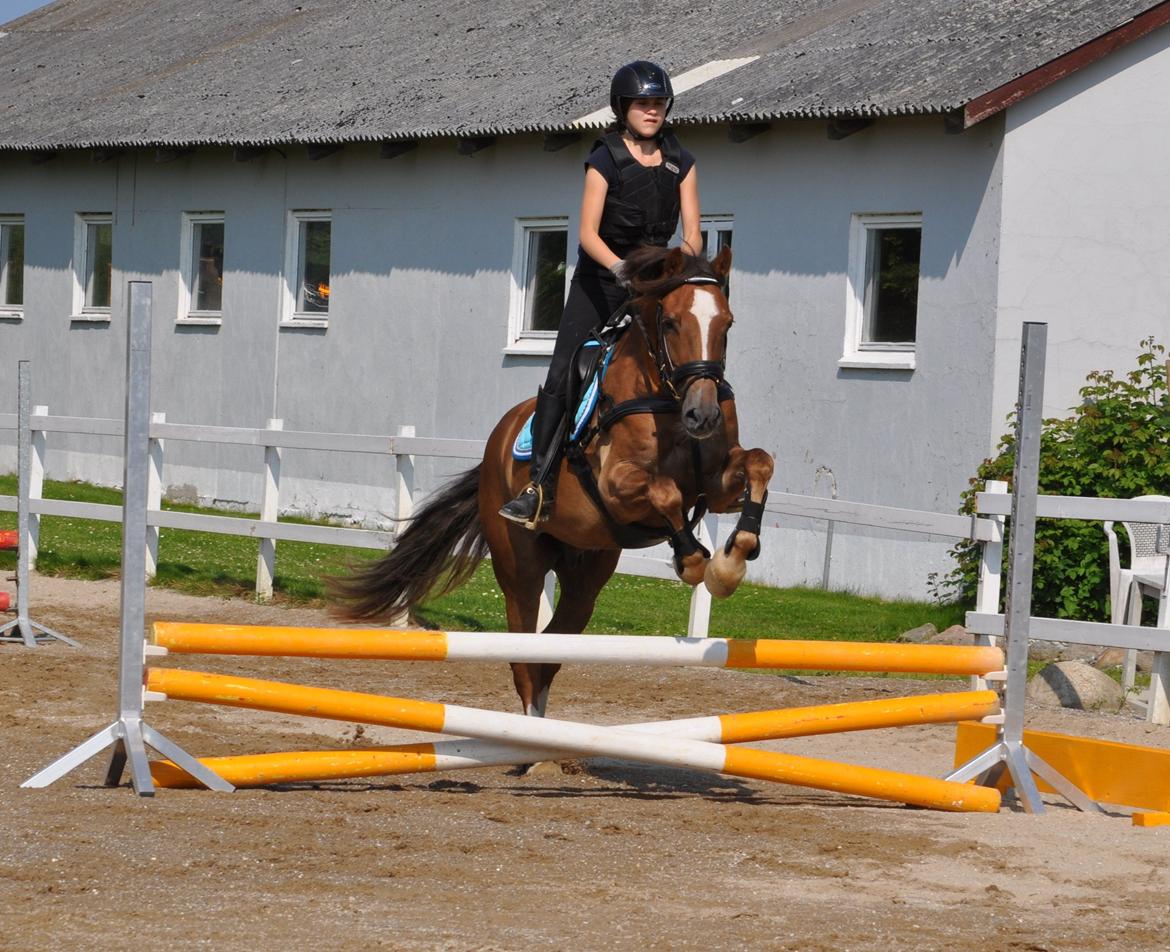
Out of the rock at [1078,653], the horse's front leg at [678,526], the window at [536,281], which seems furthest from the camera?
the window at [536,281]

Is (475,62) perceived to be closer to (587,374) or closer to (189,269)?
(189,269)

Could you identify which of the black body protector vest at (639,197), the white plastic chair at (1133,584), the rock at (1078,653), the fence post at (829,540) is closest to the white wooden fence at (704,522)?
the white plastic chair at (1133,584)

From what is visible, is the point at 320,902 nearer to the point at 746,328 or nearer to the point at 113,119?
the point at 746,328

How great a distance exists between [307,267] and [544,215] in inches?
160

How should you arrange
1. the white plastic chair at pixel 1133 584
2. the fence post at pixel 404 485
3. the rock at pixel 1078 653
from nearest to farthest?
the white plastic chair at pixel 1133 584 → the rock at pixel 1078 653 → the fence post at pixel 404 485

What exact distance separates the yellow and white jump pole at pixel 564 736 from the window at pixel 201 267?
16.8 meters

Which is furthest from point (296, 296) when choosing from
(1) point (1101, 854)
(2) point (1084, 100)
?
(1) point (1101, 854)

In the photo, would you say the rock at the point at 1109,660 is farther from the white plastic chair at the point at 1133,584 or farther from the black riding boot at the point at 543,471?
the black riding boot at the point at 543,471

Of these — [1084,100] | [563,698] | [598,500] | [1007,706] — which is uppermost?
[1084,100]

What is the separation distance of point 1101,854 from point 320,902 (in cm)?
267

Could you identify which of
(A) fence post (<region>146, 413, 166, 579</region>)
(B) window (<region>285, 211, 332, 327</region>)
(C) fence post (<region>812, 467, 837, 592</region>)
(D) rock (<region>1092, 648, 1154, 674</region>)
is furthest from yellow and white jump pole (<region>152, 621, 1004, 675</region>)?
(B) window (<region>285, 211, 332, 327</region>)

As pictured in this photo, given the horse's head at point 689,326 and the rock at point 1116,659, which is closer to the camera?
the horse's head at point 689,326

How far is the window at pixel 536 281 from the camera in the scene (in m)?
18.7

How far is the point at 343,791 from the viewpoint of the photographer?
6.64 meters
